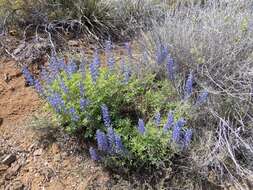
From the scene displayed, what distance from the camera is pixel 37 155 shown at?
2.87 m

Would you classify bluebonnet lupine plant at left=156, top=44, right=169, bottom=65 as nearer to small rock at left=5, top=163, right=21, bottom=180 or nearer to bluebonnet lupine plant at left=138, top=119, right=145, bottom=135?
bluebonnet lupine plant at left=138, top=119, right=145, bottom=135

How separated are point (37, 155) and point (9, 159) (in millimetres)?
190

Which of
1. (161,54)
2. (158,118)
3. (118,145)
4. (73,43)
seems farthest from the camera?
(73,43)

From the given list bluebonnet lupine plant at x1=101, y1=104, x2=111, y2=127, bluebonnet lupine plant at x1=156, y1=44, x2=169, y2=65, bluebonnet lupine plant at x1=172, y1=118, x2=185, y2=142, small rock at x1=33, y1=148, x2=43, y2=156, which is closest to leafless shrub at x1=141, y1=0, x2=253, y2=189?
bluebonnet lupine plant at x1=156, y1=44, x2=169, y2=65

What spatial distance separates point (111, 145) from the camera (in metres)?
2.66

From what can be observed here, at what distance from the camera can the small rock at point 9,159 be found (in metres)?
2.81

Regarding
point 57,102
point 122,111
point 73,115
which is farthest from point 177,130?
point 57,102

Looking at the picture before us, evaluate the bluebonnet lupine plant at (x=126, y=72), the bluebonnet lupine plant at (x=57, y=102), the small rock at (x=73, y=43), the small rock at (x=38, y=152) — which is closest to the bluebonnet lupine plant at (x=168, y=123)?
the bluebonnet lupine plant at (x=126, y=72)

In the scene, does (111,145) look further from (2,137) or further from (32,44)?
(32,44)

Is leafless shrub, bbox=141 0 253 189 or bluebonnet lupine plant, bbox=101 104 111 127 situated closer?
bluebonnet lupine plant, bbox=101 104 111 127

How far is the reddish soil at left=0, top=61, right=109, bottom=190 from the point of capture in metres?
2.72

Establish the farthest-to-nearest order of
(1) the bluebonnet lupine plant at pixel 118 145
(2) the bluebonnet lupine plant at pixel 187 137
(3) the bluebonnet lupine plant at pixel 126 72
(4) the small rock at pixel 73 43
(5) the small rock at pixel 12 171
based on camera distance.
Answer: (4) the small rock at pixel 73 43 → (3) the bluebonnet lupine plant at pixel 126 72 → (5) the small rock at pixel 12 171 → (2) the bluebonnet lupine plant at pixel 187 137 → (1) the bluebonnet lupine plant at pixel 118 145

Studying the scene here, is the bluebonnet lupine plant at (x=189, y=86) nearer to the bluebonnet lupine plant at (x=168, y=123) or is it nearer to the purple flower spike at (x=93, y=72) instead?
the bluebonnet lupine plant at (x=168, y=123)

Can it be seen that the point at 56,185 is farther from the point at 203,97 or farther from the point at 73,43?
the point at 73,43
